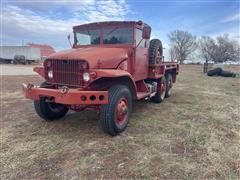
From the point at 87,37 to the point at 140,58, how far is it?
1336 millimetres

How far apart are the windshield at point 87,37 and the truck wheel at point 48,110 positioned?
143cm

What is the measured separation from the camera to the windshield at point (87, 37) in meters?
5.34

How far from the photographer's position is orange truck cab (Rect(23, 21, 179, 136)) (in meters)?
4.04

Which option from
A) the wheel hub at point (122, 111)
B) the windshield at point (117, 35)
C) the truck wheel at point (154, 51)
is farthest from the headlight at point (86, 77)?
the truck wheel at point (154, 51)

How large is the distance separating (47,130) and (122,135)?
1.50m

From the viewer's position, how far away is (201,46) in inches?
2547

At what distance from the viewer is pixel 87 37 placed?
5488 mm

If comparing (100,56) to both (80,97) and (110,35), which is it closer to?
(80,97)

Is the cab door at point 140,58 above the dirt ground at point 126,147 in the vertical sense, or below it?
above

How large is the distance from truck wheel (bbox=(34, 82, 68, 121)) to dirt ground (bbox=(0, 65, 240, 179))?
7.5 inches

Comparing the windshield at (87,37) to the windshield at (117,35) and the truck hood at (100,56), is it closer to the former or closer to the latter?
the windshield at (117,35)

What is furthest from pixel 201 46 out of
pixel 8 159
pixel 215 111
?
pixel 8 159

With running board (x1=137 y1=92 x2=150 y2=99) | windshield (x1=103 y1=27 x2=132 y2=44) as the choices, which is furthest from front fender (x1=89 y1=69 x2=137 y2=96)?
windshield (x1=103 y1=27 x2=132 y2=44)

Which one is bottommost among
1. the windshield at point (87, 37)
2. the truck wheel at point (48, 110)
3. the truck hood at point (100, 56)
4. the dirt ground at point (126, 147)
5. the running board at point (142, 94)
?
the dirt ground at point (126, 147)
